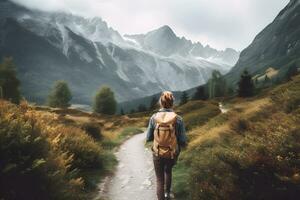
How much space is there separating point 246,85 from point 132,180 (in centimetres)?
5666

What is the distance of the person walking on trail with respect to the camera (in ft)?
28.8

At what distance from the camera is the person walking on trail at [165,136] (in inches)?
346

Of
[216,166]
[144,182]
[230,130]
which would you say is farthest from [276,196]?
[230,130]

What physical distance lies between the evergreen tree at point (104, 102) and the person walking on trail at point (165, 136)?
326ft

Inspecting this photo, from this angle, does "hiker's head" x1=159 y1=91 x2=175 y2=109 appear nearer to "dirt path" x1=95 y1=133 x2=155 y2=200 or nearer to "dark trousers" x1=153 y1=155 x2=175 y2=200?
"dark trousers" x1=153 y1=155 x2=175 y2=200

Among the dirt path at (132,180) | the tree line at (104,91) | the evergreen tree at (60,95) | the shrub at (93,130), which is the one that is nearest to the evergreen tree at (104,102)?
the tree line at (104,91)

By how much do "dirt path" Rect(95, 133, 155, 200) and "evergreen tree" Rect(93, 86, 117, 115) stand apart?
8913 cm

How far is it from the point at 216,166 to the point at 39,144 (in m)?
3.87

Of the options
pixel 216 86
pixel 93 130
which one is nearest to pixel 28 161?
pixel 93 130

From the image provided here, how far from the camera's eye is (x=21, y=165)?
7.14 metres

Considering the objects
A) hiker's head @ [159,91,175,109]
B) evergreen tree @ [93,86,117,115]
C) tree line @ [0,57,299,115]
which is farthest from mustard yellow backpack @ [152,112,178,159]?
evergreen tree @ [93,86,117,115]

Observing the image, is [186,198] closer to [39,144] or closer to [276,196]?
[276,196]

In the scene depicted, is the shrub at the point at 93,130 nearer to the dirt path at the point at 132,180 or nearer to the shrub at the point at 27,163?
the dirt path at the point at 132,180

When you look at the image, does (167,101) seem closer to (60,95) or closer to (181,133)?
(181,133)
